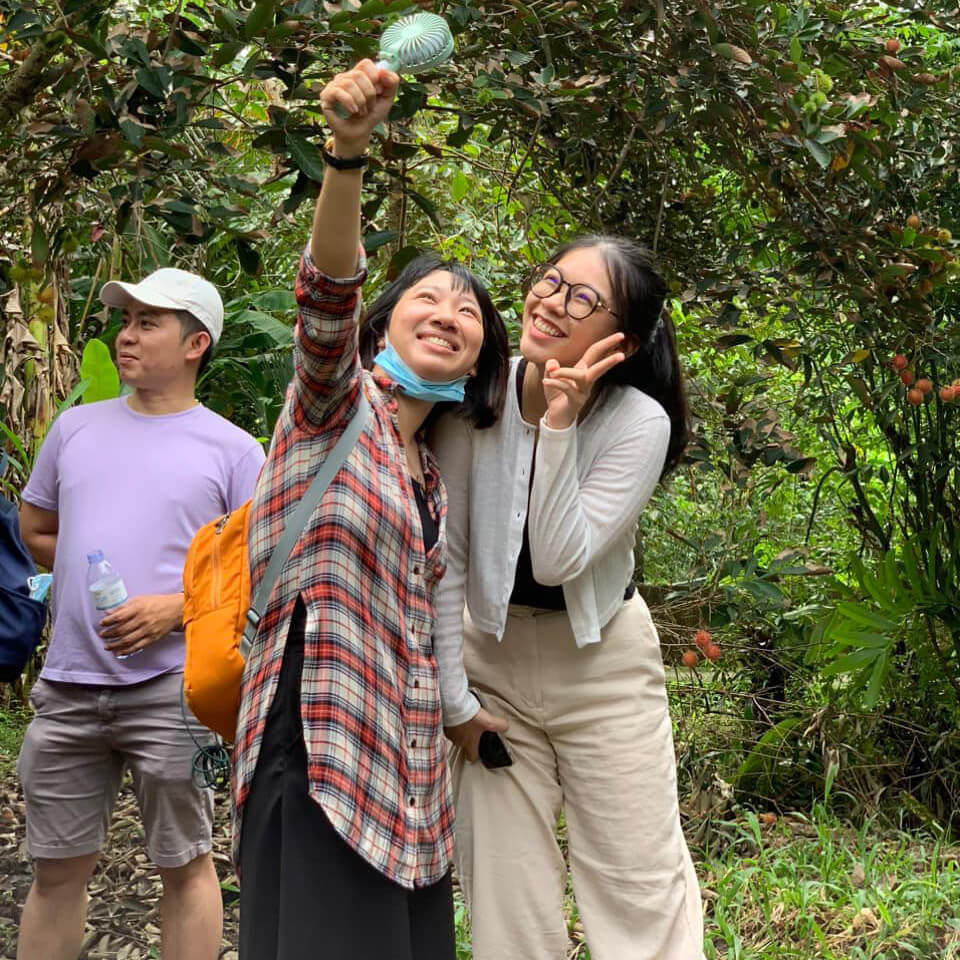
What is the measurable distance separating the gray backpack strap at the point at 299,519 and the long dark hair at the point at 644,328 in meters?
0.62

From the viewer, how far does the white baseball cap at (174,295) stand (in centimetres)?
280

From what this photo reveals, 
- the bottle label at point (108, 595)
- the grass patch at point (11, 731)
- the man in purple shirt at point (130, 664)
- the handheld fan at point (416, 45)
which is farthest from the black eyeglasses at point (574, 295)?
the grass patch at point (11, 731)

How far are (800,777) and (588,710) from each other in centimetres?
272

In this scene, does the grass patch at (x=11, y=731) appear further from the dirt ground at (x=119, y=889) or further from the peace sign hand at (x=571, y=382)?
the peace sign hand at (x=571, y=382)

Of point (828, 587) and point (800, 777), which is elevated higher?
point (828, 587)

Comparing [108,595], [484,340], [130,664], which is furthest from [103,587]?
[484,340]

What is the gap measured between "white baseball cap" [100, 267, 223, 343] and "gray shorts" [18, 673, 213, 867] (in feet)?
2.71

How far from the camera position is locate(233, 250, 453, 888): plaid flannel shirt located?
182 centimetres

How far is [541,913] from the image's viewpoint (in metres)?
2.31

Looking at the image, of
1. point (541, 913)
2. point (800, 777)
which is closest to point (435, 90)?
point (541, 913)

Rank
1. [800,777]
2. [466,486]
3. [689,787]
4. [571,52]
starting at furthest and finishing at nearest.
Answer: [800,777] → [689,787] → [571,52] → [466,486]

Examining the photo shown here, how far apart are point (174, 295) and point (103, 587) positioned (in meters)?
0.70

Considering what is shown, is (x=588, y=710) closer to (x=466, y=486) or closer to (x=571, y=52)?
(x=466, y=486)

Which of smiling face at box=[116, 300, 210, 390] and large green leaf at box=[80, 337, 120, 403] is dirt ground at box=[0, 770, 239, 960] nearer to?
large green leaf at box=[80, 337, 120, 403]
